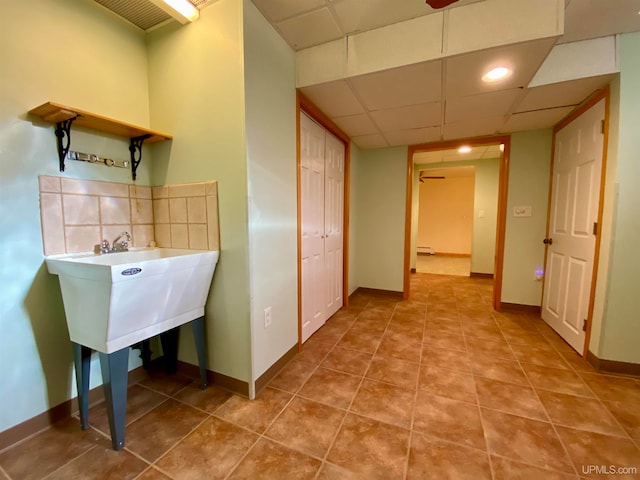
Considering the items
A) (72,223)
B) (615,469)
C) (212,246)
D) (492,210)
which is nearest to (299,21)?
(212,246)

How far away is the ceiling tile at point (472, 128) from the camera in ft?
8.27

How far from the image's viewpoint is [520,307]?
118 inches

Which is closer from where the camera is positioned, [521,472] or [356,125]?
[521,472]

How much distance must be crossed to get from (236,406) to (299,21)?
93.3 inches

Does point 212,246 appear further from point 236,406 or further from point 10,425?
point 10,425

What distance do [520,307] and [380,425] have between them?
2.61 metres

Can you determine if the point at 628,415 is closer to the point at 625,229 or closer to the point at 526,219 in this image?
the point at 625,229

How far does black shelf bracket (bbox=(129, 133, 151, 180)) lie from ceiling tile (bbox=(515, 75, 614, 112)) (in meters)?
2.80

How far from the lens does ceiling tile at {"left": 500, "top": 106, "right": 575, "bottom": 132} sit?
2309 millimetres

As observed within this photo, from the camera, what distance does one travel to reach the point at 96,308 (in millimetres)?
1141

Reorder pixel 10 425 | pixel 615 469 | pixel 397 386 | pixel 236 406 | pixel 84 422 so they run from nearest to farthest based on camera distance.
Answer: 1. pixel 615 469
2. pixel 10 425
3. pixel 84 422
4. pixel 236 406
5. pixel 397 386

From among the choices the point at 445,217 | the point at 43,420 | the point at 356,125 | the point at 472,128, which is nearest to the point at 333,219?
the point at 356,125

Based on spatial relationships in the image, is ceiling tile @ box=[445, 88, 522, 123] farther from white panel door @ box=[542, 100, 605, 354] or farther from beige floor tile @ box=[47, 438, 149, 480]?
beige floor tile @ box=[47, 438, 149, 480]

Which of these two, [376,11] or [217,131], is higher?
[376,11]
